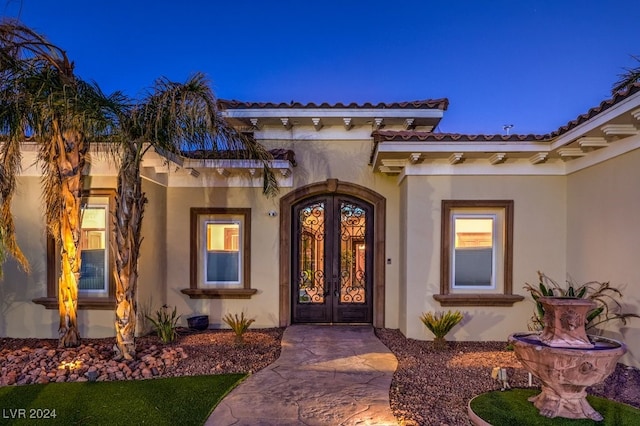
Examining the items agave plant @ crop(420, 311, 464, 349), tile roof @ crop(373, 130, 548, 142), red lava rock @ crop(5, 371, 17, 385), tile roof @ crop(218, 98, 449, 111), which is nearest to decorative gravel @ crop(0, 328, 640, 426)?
red lava rock @ crop(5, 371, 17, 385)

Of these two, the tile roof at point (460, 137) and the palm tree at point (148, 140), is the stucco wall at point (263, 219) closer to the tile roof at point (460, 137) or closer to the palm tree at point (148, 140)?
the tile roof at point (460, 137)

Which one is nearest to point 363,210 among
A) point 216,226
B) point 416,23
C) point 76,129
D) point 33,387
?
point 216,226

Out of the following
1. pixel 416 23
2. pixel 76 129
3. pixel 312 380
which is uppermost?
pixel 416 23

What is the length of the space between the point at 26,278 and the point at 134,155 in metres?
4.24

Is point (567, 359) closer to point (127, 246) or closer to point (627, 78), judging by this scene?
point (627, 78)

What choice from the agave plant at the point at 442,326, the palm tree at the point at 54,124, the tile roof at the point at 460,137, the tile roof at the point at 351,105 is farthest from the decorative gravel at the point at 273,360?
the tile roof at the point at 351,105

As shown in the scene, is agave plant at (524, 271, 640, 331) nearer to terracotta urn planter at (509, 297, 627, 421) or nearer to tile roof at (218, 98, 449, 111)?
terracotta urn planter at (509, 297, 627, 421)

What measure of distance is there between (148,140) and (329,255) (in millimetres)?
4764

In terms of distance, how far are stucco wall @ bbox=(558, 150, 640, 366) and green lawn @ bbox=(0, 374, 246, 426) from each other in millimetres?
5888

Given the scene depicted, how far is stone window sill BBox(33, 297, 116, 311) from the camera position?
24.3ft

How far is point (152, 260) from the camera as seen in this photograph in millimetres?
8102

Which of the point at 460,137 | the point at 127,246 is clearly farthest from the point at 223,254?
the point at 460,137

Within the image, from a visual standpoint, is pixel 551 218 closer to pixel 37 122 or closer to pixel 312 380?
pixel 312 380

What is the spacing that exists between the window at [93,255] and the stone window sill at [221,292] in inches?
66.3
